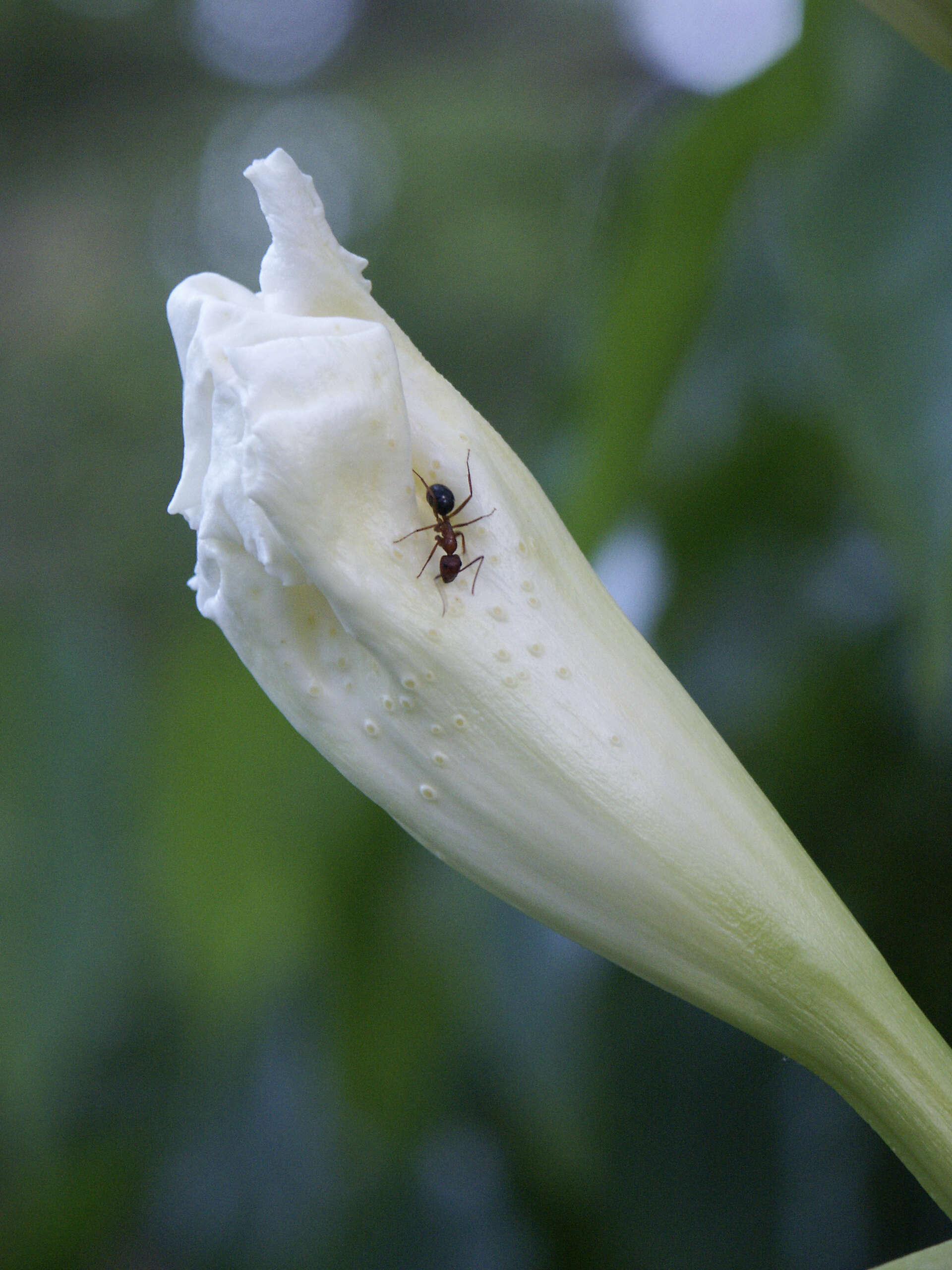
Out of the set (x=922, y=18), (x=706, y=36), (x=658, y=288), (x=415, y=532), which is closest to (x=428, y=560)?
(x=415, y=532)

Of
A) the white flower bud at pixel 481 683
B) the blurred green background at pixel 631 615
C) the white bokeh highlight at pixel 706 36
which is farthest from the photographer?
the white bokeh highlight at pixel 706 36

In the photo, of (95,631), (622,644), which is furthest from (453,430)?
(95,631)

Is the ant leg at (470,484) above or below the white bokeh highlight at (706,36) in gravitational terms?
below

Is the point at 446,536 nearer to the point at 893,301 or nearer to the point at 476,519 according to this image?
the point at 476,519

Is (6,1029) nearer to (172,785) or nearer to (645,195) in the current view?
(172,785)

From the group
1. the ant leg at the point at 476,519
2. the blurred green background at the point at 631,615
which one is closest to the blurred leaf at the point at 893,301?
the blurred green background at the point at 631,615

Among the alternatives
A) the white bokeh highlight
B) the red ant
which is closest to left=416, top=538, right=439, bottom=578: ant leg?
the red ant

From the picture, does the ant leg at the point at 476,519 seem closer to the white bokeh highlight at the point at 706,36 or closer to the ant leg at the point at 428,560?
the ant leg at the point at 428,560

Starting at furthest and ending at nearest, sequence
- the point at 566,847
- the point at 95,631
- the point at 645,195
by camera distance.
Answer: the point at 95,631, the point at 645,195, the point at 566,847

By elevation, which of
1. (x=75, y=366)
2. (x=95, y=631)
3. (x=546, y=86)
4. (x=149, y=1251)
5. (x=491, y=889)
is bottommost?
(x=149, y=1251)
